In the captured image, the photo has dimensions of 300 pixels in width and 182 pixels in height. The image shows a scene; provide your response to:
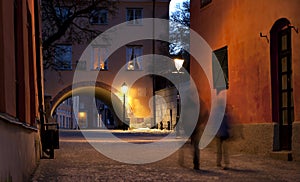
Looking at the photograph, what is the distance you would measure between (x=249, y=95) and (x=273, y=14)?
2460 mm

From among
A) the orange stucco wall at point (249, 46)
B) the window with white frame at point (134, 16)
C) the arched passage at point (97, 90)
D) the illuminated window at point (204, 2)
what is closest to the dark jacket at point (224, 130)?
the orange stucco wall at point (249, 46)

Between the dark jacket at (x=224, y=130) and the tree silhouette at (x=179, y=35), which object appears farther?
the tree silhouette at (x=179, y=35)

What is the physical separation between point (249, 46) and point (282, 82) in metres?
1.78

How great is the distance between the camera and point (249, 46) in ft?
49.1

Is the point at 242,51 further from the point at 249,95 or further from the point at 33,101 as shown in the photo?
the point at 33,101

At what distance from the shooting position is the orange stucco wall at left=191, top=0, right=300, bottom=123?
13.0 meters

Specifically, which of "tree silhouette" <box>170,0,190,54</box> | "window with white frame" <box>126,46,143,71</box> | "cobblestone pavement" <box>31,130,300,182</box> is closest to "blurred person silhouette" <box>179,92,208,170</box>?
"cobblestone pavement" <box>31,130,300,182</box>

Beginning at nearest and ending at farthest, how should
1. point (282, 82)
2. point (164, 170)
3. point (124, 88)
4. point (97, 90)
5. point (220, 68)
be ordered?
1. point (164, 170)
2. point (282, 82)
3. point (220, 68)
4. point (124, 88)
5. point (97, 90)

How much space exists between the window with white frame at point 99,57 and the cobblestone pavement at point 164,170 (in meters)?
27.9

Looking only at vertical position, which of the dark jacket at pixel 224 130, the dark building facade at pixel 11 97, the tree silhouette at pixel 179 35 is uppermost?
the tree silhouette at pixel 179 35

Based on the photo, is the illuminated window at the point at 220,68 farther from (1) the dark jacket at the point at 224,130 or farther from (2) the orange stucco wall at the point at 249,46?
(1) the dark jacket at the point at 224,130

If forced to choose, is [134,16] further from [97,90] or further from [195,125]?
[195,125]

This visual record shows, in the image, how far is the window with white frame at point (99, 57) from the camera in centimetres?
4097

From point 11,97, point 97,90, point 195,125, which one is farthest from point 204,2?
point 97,90
